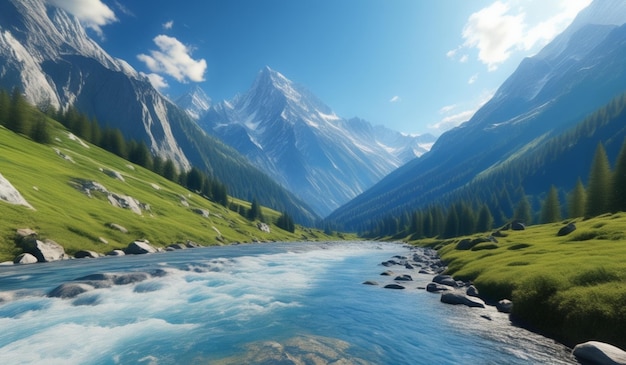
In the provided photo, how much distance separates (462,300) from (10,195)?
72621mm

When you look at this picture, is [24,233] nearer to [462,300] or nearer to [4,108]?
[462,300]

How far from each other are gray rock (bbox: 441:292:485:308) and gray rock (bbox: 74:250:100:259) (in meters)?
57.7

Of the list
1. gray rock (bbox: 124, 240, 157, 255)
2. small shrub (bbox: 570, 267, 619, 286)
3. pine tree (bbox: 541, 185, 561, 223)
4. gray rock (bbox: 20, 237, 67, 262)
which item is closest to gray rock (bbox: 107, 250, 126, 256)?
gray rock (bbox: 124, 240, 157, 255)

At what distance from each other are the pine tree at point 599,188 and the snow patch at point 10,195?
11657 cm

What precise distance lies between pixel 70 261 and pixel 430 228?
152 metres

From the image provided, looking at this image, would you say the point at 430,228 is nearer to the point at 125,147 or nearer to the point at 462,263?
the point at 462,263

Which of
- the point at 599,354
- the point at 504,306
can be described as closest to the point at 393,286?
the point at 504,306

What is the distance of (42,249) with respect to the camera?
4831cm

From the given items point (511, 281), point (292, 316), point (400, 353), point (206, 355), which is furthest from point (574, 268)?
point (206, 355)

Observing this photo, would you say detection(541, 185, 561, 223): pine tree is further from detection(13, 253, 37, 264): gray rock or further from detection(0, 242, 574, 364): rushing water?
detection(13, 253, 37, 264): gray rock

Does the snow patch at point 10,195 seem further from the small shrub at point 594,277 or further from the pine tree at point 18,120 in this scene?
the small shrub at point 594,277

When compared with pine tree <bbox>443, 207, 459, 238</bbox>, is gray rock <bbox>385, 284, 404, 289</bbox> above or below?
below

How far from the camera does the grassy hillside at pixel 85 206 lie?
178 feet

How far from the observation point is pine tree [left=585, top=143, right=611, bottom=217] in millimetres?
70438
